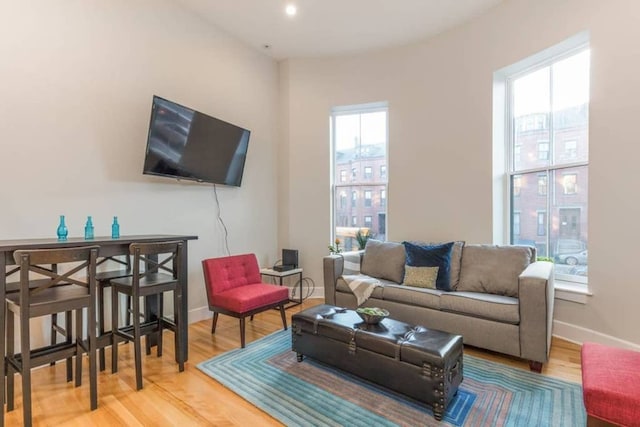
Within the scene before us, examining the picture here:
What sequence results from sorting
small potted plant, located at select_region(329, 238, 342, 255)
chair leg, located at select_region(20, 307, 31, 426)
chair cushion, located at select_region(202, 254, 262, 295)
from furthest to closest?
1. small potted plant, located at select_region(329, 238, 342, 255)
2. chair cushion, located at select_region(202, 254, 262, 295)
3. chair leg, located at select_region(20, 307, 31, 426)

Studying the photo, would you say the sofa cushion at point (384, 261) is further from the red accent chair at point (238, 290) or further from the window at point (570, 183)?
the window at point (570, 183)

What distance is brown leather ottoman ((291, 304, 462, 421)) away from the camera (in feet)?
6.09

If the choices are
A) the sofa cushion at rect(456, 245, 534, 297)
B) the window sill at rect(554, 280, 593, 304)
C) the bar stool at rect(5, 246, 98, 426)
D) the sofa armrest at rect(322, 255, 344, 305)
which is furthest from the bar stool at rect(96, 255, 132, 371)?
the window sill at rect(554, 280, 593, 304)

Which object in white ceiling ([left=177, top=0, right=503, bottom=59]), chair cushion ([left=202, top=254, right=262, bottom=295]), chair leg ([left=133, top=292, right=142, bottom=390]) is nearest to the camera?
chair leg ([left=133, top=292, right=142, bottom=390])

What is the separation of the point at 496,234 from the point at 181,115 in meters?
3.56

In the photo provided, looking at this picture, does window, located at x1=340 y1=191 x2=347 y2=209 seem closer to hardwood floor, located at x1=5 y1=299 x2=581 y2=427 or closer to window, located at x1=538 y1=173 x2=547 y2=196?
window, located at x1=538 y1=173 x2=547 y2=196

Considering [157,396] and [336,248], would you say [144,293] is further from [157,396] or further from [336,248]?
[336,248]

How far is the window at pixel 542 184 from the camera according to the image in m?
3.29

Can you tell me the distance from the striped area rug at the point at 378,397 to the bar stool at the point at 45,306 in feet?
2.90

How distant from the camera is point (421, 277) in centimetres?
325

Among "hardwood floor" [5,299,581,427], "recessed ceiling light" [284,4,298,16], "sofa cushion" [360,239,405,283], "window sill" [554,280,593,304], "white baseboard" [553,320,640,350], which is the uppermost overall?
"recessed ceiling light" [284,4,298,16]

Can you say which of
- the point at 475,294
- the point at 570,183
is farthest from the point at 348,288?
the point at 570,183

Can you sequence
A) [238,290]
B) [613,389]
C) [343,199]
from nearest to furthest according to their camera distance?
[613,389]
[238,290]
[343,199]

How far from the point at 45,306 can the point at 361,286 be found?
252 centimetres
